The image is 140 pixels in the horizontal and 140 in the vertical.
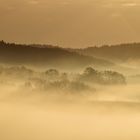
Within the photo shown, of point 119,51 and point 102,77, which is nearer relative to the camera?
point 119,51

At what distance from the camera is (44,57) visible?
30.0 feet

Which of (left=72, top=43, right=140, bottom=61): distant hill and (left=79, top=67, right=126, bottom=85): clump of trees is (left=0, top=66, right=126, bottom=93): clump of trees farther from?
(left=72, top=43, right=140, bottom=61): distant hill

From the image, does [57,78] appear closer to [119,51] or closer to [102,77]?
[102,77]

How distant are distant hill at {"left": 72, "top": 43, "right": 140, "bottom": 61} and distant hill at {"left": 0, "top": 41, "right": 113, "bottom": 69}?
22cm

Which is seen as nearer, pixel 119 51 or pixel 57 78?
pixel 119 51

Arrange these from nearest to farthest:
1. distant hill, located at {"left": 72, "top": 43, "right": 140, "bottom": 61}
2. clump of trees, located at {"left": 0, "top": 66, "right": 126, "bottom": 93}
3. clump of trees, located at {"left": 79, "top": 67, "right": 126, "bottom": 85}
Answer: distant hill, located at {"left": 72, "top": 43, "right": 140, "bottom": 61}, clump of trees, located at {"left": 79, "top": 67, "right": 126, "bottom": 85}, clump of trees, located at {"left": 0, "top": 66, "right": 126, "bottom": 93}

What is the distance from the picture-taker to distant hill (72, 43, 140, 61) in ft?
26.2

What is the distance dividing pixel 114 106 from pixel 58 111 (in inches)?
52.2

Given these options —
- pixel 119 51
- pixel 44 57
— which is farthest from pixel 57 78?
pixel 119 51

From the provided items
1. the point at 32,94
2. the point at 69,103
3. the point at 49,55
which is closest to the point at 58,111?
the point at 69,103

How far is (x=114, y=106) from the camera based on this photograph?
845 centimetres

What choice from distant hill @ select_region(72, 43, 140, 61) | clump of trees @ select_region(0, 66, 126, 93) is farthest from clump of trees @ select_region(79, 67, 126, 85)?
distant hill @ select_region(72, 43, 140, 61)

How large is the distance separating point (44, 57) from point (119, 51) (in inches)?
81.4

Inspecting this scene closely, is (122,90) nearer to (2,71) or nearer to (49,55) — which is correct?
(49,55)
